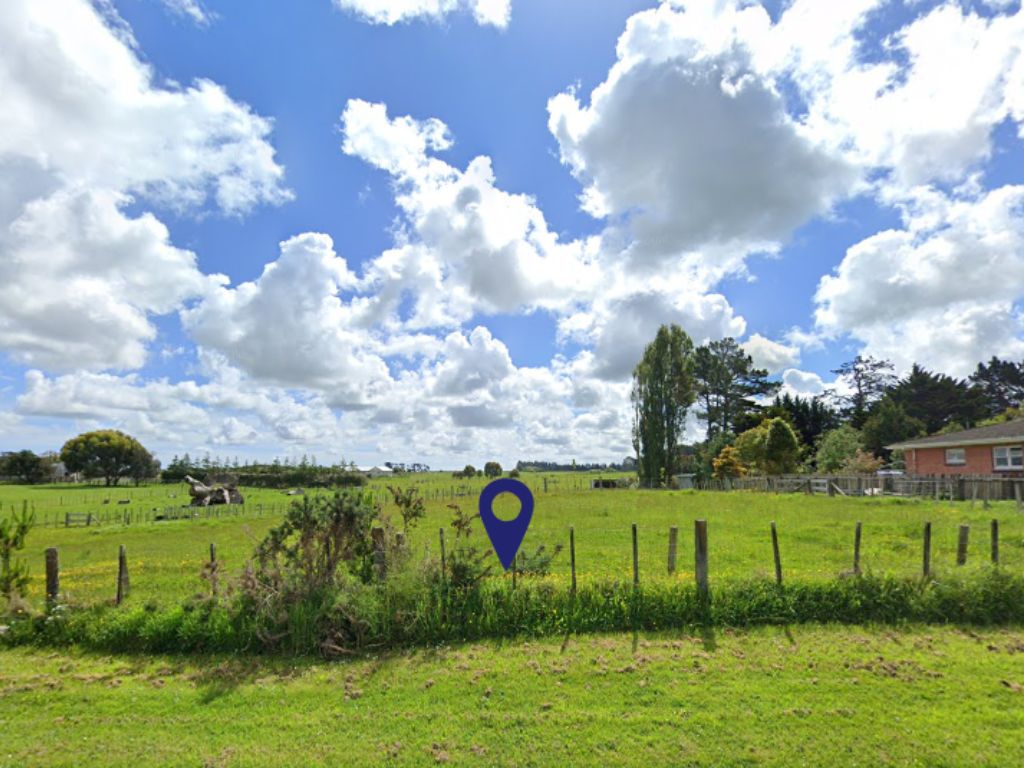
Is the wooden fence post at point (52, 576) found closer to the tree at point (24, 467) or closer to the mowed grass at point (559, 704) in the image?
the mowed grass at point (559, 704)

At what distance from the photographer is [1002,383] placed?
2645 inches

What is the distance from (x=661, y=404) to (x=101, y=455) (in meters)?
82.2

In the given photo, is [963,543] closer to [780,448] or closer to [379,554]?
[379,554]

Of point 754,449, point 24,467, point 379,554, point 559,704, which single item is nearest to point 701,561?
point 559,704

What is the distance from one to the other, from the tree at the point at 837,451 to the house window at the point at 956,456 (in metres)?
9.83

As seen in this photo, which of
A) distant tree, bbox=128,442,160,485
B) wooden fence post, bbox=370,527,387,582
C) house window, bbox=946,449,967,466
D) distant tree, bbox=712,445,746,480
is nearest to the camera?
wooden fence post, bbox=370,527,387,582

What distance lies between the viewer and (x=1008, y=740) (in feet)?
15.0

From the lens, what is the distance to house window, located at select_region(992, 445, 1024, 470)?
26.9 m

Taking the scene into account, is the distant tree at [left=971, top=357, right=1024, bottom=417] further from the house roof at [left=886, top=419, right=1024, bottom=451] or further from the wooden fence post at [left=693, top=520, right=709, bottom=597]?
the wooden fence post at [left=693, top=520, right=709, bottom=597]

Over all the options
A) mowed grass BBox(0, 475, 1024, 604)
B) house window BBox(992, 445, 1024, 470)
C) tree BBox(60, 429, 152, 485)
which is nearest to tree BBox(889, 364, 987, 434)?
house window BBox(992, 445, 1024, 470)

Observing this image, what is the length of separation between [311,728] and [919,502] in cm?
2507

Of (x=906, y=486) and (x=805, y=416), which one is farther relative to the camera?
(x=805, y=416)

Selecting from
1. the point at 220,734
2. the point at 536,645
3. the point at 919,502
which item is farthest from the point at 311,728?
the point at 919,502

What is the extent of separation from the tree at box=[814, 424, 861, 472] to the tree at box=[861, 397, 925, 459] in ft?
13.1
